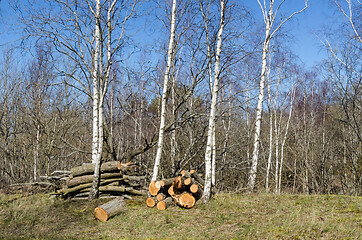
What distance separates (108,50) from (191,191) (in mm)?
6108

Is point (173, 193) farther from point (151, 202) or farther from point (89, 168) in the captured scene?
point (89, 168)

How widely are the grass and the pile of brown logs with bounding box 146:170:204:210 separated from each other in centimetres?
26

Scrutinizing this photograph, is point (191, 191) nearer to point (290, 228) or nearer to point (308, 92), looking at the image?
point (290, 228)

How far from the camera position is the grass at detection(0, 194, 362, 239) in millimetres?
5469

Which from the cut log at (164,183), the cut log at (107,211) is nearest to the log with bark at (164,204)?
the cut log at (164,183)

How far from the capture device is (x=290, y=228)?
211 inches

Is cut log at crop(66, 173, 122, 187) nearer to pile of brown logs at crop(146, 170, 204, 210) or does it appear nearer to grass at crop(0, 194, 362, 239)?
grass at crop(0, 194, 362, 239)

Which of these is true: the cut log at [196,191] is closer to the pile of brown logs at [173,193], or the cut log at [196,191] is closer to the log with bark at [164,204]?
the pile of brown logs at [173,193]

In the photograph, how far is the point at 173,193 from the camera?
8.98m

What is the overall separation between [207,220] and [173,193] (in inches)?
87.4

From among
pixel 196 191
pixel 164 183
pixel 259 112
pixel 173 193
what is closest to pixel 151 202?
pixel 164 183

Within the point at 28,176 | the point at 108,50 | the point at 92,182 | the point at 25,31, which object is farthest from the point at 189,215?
the point at 28,176

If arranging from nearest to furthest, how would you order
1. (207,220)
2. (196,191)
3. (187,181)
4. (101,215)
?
(207,220)
(101,215)
(196,191)
(187,181)

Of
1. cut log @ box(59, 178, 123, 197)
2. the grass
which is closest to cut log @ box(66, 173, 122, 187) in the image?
cut log @ box(59, 178, 123, 197)
